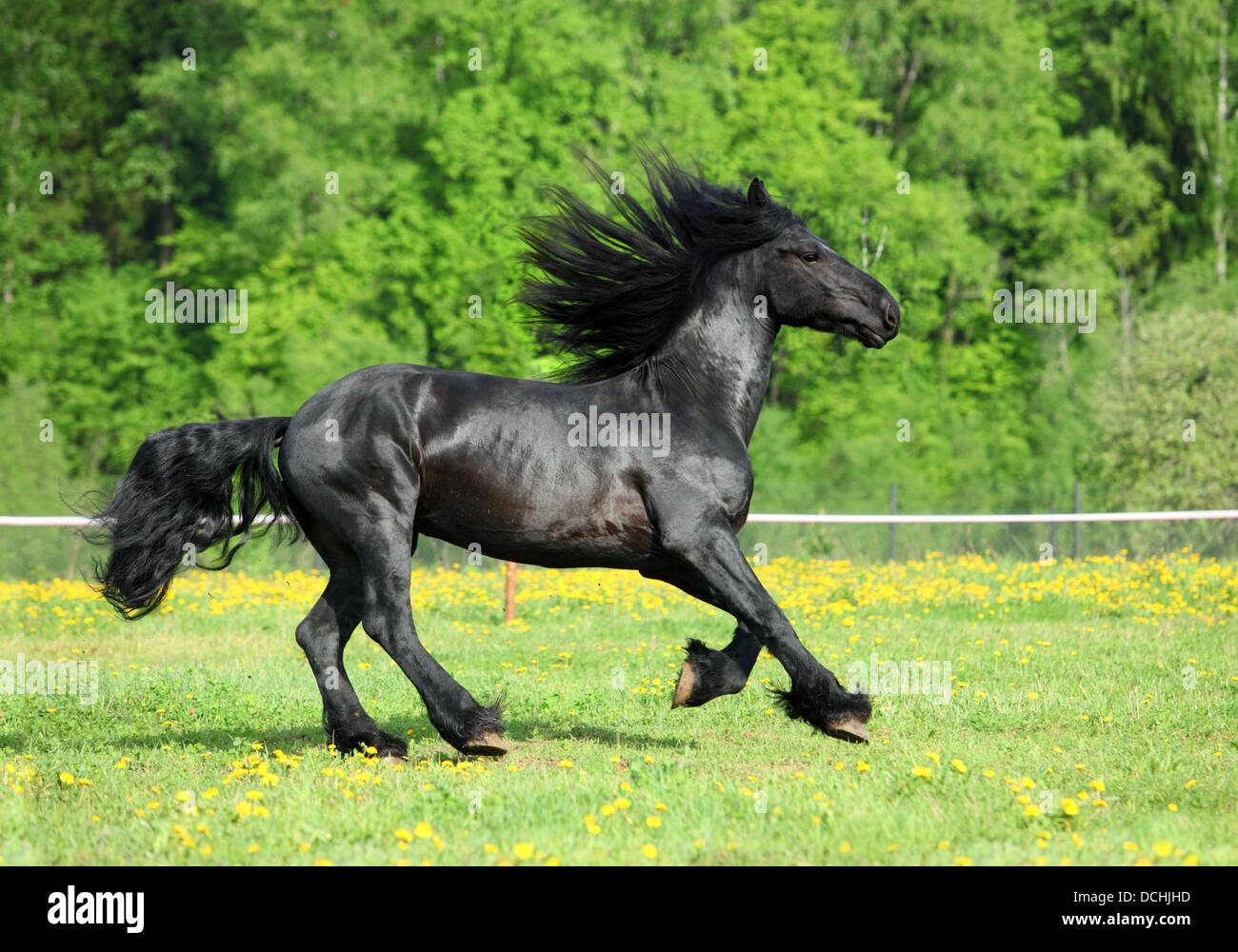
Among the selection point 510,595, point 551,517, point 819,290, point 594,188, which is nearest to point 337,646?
point 551,517

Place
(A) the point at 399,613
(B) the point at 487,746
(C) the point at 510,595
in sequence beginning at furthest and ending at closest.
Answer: (C) the point at 510,595 < (A) the point at 399,613 < (B) the point at 487,746

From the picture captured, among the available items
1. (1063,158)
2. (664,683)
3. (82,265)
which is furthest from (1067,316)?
(664,683)

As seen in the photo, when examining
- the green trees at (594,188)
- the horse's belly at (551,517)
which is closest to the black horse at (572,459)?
the horse's belly at (551,517)

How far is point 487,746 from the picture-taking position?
18.8ft

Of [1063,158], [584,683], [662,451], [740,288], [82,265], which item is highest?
[1063,158]

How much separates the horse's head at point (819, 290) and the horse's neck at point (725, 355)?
16 centimetres

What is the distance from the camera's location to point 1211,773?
18.7 feet

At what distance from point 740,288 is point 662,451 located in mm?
1007

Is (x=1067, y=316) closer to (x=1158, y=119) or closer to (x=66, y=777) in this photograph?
(x=1158, y=119)

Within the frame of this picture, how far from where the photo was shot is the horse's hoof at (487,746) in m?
5.72

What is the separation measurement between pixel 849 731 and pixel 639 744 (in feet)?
4.27

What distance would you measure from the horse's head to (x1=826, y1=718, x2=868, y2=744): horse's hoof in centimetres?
184

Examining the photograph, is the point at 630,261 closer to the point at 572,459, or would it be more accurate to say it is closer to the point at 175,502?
the point at 572,459

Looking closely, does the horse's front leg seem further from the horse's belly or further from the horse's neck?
the horse's neck
